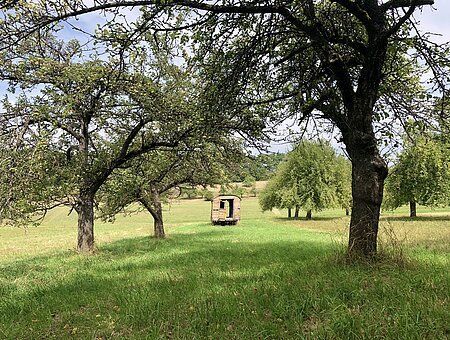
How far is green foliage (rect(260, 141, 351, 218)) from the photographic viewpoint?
4222 cm

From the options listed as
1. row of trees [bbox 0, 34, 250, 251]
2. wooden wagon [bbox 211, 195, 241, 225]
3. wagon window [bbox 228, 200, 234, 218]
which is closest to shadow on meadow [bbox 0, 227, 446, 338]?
row of trees [bbox 0, 34, 250, 251]

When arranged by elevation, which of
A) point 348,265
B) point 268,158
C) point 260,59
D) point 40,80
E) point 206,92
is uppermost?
point 40,80

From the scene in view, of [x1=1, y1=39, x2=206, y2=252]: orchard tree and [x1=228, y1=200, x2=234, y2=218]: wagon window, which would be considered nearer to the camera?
[x1=1, y1=39, x2=206, y2=252]: orchard tree

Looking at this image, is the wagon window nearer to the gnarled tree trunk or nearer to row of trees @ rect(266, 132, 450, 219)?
row of trees @ rect(266, 132, 450, 219)

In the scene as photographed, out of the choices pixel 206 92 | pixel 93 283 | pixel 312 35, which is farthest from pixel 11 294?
pixel 312 35

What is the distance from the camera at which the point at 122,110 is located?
1209 cm

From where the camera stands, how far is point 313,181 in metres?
42.9

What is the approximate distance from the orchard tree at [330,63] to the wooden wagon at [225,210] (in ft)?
99.5

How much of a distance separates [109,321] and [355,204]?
16.3 ft

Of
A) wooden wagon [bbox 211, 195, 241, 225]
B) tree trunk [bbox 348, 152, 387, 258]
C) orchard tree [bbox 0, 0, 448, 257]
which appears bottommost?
wooden wagon [bbox 211, 195, 241, 225]

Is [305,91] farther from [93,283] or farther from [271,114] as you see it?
[93,283]

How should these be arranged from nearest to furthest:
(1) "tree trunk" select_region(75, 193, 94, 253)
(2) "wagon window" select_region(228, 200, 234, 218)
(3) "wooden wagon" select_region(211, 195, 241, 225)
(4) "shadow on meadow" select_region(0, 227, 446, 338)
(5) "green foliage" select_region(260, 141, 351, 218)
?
(4) "shadow on meadow" select_region(0, 227, 446, 338) < (1) "tree trunk" select_region(75, 193, 94, 253) < (3) "wooden wagon" select_region(211, 195, 241, 225) < (2) "wagon window" select_region(228, 200, 234, 218) < (5) "green foliage" select_region(260, 141, 351, 218)

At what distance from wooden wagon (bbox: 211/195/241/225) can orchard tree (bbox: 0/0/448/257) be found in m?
30.3

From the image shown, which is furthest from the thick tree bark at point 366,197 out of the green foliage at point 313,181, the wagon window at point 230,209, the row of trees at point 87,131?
the green foliage at point 313,181
